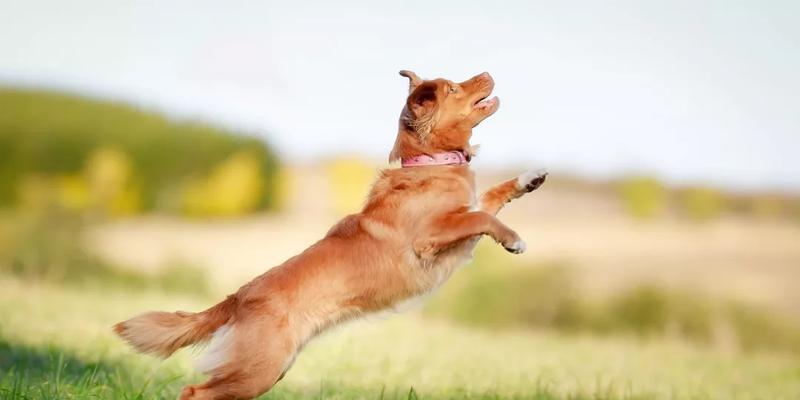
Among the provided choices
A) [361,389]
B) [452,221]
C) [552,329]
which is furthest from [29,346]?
[552,329]

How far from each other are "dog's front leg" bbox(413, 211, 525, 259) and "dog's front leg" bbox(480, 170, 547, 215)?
1.11ft

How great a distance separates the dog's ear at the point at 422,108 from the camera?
4988 millimetres

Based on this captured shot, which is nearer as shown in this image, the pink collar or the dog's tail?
the dog's tail

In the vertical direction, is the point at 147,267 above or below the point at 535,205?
below

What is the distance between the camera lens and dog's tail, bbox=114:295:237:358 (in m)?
4.59

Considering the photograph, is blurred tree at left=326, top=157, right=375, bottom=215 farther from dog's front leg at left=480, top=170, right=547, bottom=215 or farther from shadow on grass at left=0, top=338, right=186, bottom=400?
dog's front leg at left=480, top=170, right=547, bottom=215

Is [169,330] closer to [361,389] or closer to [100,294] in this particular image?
[361,389]

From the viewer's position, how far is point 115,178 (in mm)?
14586

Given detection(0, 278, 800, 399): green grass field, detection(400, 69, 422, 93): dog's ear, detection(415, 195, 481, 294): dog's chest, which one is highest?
detection(400, 69, 422, 93): dog's ear

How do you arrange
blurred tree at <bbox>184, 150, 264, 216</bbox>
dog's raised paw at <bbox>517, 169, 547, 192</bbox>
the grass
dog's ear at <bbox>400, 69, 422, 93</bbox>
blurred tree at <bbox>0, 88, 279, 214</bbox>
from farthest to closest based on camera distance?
Result: blurred tree at <bbox>184, 150, 264, 216</bbox> < blurred tree at <bbox>0, 88, 279, 214</bbox> < the grass < dog's ear at <bbox>400, 69, 422, 93</bbox> < dog's raised paw at <bbox>517, 169, 547, 192</bbox>

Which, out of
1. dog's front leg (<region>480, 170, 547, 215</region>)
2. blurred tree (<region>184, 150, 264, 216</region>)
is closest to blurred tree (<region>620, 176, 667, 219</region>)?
blurred tree (<region>184, 150, 264, 216</region>)

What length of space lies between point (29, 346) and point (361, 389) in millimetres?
2892

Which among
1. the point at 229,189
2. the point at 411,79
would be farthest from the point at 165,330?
the point at 229,189

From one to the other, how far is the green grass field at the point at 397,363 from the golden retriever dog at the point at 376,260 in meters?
0.26
